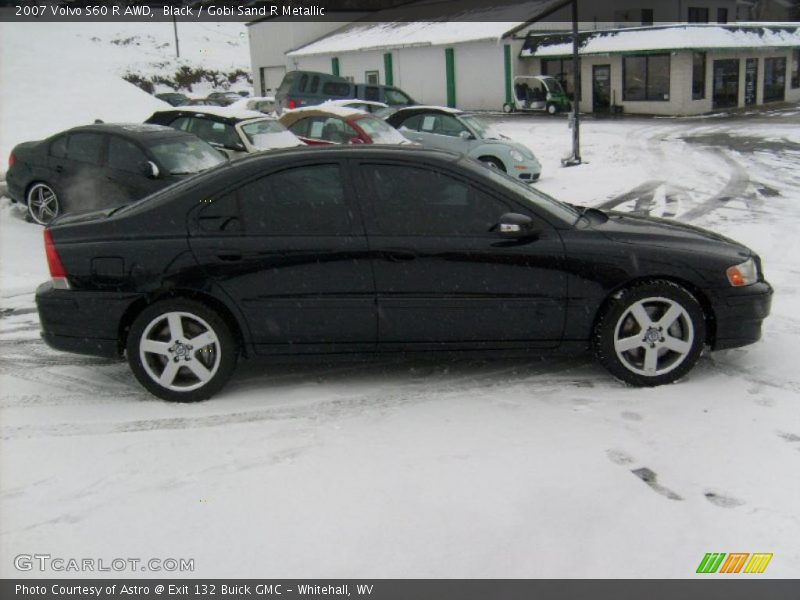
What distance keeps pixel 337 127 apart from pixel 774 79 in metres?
29.0

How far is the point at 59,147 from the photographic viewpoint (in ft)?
34.8

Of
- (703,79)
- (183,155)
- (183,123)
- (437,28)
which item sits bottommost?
(183,155)

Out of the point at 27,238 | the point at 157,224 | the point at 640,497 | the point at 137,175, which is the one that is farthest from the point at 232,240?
the point at 27,238

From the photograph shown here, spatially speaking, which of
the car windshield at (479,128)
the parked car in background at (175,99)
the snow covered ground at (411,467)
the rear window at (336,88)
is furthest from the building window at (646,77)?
the snow covered ground at (411,467)

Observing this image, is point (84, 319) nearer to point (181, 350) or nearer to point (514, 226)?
point (181, 350)

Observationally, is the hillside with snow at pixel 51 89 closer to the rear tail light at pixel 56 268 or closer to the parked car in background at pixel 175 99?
the parked car in background at pixel 175 99

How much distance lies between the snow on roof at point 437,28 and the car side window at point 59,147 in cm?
2732

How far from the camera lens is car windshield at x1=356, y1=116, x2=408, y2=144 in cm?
1421

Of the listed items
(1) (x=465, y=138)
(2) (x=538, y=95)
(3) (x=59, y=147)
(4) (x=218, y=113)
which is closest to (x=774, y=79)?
(2) (x=538, y=95)

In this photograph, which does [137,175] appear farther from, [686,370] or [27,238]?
[686,370]

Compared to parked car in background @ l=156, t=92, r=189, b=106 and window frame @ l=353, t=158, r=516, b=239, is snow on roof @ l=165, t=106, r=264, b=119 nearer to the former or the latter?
window frame @ l=353, t=158, r=516, b=239

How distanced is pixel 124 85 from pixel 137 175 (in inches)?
649

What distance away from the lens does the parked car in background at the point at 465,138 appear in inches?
592

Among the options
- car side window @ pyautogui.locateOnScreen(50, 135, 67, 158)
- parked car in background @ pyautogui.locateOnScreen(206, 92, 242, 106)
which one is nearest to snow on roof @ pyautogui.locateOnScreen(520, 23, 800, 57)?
parked car in background @ pyautogui.locateOnScreen(206, 92, 242, 106)
